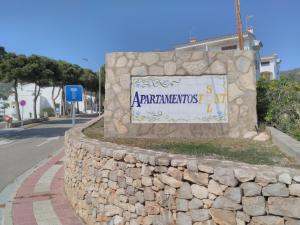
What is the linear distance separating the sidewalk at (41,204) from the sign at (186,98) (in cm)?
301

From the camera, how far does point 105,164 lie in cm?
544

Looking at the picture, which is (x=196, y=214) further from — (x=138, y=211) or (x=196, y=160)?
(x=138, y=211)

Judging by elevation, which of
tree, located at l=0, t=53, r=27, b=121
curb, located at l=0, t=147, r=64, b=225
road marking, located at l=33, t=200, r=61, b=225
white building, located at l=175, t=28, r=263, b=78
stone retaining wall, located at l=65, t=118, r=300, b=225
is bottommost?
curb, located at l=0, t=147, r=64, b=225

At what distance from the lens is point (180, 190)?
13.2ft

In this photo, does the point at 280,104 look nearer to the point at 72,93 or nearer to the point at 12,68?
the point at 72,93

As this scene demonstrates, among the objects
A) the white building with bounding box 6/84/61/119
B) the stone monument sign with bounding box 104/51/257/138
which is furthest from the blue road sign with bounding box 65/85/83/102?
the white building with bounding box 6/84/61/119

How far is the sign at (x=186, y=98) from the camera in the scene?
863 cm

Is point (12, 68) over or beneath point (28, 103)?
over

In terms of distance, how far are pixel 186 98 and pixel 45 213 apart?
4.21 m

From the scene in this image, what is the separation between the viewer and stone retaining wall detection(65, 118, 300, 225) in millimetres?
3219

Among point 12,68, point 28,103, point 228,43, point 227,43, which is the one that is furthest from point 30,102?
point 228,43

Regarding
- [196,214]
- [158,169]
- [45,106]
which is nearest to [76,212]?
[158,169]

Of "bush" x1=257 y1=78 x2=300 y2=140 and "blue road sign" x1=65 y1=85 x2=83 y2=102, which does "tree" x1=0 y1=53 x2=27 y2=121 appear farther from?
"bush" x1=257 y1=78 x2=300 y2=140

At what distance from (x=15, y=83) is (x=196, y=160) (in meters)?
37.9
